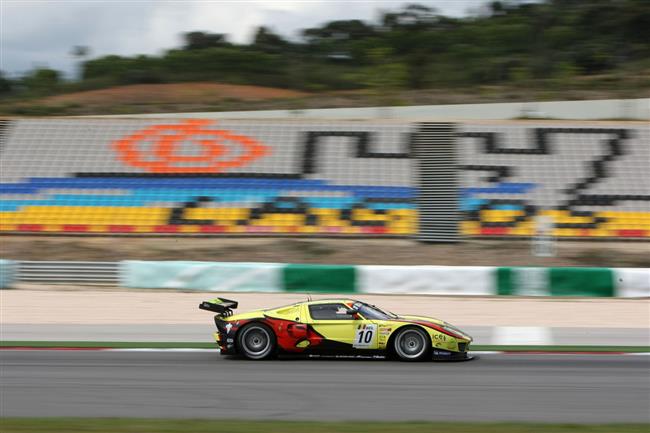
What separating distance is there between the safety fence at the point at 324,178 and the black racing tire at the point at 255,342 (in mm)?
14983

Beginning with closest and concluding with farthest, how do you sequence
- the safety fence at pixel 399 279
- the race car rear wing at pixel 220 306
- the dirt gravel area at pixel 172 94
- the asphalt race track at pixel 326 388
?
the asphalt race track at pixel 326 388 → the race car rear wing at pixel 220 306 → the safety fence at pixel 399 279 → the dirt gravel area at pixel 172 94

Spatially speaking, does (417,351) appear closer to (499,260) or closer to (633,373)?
(633,373)

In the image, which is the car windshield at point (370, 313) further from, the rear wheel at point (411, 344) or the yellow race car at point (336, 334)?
the rear wheel at point (411, 344)

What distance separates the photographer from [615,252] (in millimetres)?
23766

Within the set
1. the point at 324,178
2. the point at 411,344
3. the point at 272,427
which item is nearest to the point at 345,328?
the point at 411,344

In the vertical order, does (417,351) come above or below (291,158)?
below

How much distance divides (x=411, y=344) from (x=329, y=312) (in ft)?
3.92

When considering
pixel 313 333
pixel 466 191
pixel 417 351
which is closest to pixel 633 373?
pixel 417 351

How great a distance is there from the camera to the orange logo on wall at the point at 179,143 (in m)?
30.7

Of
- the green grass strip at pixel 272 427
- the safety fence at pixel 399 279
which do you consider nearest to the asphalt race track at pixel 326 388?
the green grass strip at pixel 272 427

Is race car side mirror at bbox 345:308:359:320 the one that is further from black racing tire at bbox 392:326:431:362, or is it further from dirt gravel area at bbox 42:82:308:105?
dirt gravel area at bbox 42:82:308:105

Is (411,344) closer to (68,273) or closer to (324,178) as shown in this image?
(68,273)

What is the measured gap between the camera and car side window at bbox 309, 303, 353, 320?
1084 cm

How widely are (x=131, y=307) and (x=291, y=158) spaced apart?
48.3ft
